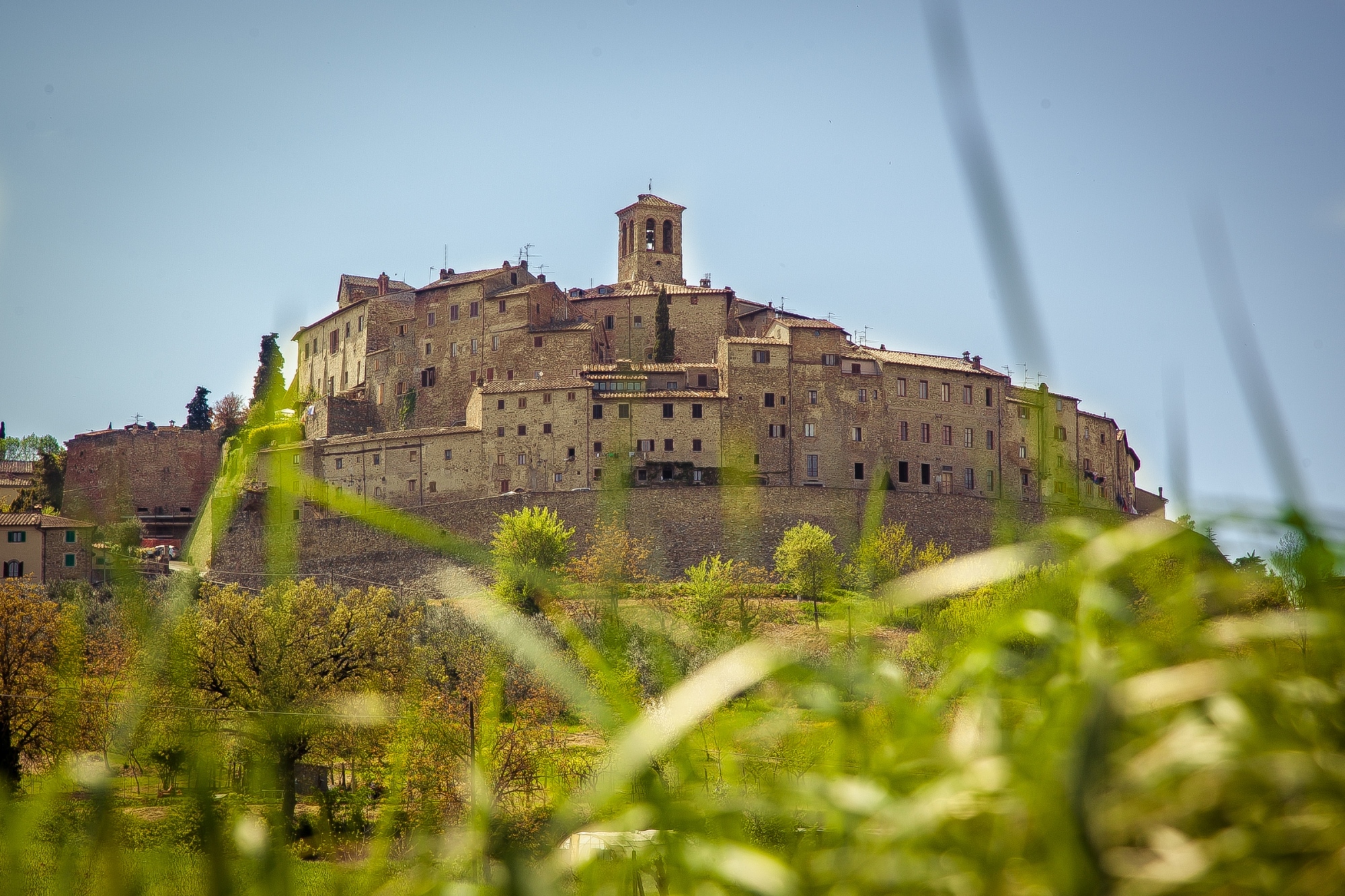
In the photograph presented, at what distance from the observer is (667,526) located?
157ft

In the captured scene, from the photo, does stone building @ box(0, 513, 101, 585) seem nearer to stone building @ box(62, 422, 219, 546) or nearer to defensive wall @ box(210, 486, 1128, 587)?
defensive wall @ box(210, 486, 1128, 587)

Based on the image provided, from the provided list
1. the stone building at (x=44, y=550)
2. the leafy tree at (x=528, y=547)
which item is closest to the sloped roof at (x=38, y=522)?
the stone building at (x=44, y=550)

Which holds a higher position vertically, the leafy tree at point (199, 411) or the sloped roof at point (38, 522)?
the leafy tree at point (199, 411)

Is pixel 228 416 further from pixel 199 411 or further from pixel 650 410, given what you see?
pixel 650 410

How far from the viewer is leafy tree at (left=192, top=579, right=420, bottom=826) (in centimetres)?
2556

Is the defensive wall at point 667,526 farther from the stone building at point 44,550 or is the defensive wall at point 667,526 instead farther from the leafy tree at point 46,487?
the leafy tree at point 46,487

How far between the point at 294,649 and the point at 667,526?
21.7 m

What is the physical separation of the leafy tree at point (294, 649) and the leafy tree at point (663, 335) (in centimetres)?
2738

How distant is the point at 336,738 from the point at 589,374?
29572mm

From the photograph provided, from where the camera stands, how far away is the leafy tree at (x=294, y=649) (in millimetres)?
25562

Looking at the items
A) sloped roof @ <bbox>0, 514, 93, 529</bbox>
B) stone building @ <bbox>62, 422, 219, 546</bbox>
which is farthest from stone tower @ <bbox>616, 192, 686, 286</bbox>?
sloped roof @ <bbox>0, 514, 93, 529</bbox>

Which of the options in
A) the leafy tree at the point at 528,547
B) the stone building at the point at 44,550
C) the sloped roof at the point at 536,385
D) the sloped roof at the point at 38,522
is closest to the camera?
the leafy tree at the point at 528,547

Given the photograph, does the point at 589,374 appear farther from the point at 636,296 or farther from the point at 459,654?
the point at 459,654

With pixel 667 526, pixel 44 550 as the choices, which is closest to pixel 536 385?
pixel 667 526
